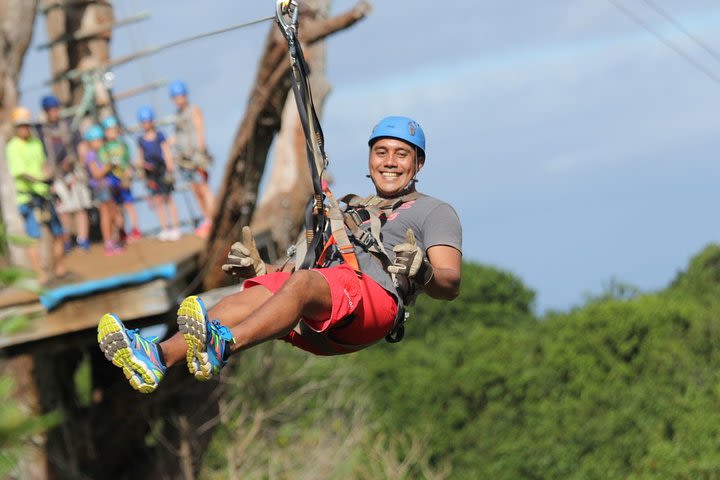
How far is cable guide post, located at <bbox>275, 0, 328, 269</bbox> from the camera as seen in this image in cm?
623

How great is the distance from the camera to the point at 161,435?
1898cm

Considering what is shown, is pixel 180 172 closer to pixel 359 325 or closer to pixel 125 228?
pixel 125 228

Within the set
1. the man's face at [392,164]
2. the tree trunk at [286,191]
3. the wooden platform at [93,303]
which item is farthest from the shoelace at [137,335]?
the tree trunk at [286,191]

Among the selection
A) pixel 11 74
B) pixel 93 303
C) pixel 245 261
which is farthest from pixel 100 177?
pixel 245 261

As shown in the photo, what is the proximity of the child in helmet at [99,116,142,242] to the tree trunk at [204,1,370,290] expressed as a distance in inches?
32.5

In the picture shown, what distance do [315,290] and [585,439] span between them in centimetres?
2373

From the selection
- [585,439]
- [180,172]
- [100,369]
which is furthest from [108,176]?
[585,439]

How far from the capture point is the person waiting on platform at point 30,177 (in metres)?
11.9

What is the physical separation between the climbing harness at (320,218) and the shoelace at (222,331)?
66cm

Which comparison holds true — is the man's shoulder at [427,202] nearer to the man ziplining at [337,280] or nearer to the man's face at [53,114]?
the man ziplining at [337,280]

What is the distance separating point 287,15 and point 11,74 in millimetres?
7944

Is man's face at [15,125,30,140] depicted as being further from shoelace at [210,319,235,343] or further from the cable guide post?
shoelace at [210,319,235,343]

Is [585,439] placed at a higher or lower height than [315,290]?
lower

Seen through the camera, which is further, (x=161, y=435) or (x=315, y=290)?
(x=161, y=435)
